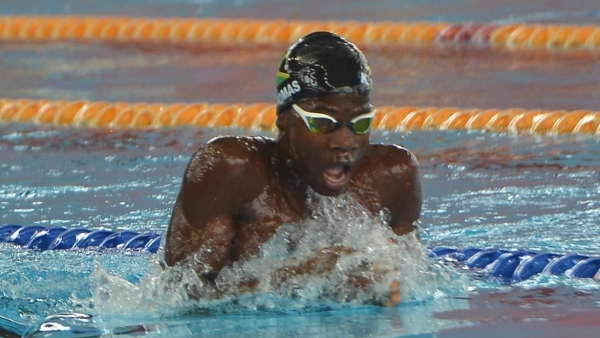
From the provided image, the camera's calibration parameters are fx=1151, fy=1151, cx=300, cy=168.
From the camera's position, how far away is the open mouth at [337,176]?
271 centimetres

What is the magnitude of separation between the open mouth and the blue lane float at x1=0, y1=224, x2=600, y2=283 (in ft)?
2.86

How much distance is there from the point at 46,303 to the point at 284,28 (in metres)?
5.41

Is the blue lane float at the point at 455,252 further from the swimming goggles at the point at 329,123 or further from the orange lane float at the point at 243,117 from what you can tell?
the orange lane float at the point at 243,117

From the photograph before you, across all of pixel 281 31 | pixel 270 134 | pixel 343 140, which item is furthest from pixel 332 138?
pixel 281 31

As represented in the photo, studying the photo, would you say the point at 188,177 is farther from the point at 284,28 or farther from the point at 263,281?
the point at 284,28

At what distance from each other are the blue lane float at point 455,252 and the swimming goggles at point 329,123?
923 mm

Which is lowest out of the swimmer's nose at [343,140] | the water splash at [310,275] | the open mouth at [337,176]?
the water splash at [310,275]

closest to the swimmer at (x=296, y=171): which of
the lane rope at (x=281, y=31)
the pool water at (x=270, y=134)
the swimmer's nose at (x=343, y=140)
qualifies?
the swimmer's nose at (x=343, y=140)

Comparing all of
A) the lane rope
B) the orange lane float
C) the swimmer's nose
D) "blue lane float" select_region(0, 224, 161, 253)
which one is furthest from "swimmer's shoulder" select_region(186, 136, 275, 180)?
the lane rope

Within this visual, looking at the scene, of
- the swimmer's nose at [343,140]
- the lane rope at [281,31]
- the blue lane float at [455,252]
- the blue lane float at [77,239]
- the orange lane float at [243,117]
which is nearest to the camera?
the swimmer's nose at [343,140]

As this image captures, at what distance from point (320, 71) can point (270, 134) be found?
3.28 metres

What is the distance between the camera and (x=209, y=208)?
275 centimetres

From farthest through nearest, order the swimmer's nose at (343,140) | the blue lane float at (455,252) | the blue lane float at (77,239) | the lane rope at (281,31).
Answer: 1. the lane rope at (281,31)
2. the blue lane float at (77,239)
3. the blue lane float at (455,252)
4. the swimmer's nose at (343,140)

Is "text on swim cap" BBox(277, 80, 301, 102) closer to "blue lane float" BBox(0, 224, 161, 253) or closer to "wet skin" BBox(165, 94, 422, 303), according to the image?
"wet skin" BBox(165, 94, 422, 303)
